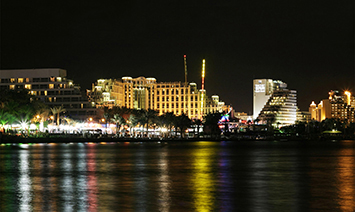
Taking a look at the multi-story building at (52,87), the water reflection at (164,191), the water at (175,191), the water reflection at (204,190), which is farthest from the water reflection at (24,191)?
the multi-story building at (52,87)

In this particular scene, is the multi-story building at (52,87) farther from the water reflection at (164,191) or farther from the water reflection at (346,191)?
the water reflection at (346,191)

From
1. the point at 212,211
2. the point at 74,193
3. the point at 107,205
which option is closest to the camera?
the point at 212,211

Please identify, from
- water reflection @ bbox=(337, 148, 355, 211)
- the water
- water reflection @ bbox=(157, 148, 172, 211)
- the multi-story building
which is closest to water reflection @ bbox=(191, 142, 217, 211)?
the water

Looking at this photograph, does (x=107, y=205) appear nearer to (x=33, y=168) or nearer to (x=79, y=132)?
(x=33, y=168)

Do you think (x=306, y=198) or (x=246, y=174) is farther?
(x=246, y=174)

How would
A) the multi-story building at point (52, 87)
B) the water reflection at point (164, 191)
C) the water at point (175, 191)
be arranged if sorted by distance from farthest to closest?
the multi-story building at point (52, 87)
the water reflection at point (164, 191)
the water at point (175, 191)

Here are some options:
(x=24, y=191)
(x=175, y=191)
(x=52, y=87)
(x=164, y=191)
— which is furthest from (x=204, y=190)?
(x=52, y=87)

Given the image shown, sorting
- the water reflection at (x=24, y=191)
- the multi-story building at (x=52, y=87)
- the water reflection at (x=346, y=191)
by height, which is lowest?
the water reflection at (x=346, y=191)

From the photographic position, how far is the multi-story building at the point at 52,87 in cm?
19175

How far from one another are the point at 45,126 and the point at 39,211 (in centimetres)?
14088

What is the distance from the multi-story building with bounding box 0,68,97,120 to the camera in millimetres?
191750

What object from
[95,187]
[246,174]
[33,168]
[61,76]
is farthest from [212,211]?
[61,76]

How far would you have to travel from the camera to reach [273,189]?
28.7 m

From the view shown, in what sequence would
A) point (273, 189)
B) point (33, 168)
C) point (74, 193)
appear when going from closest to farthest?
point (74, 193) → point (273, 189) → point (33, 168)
